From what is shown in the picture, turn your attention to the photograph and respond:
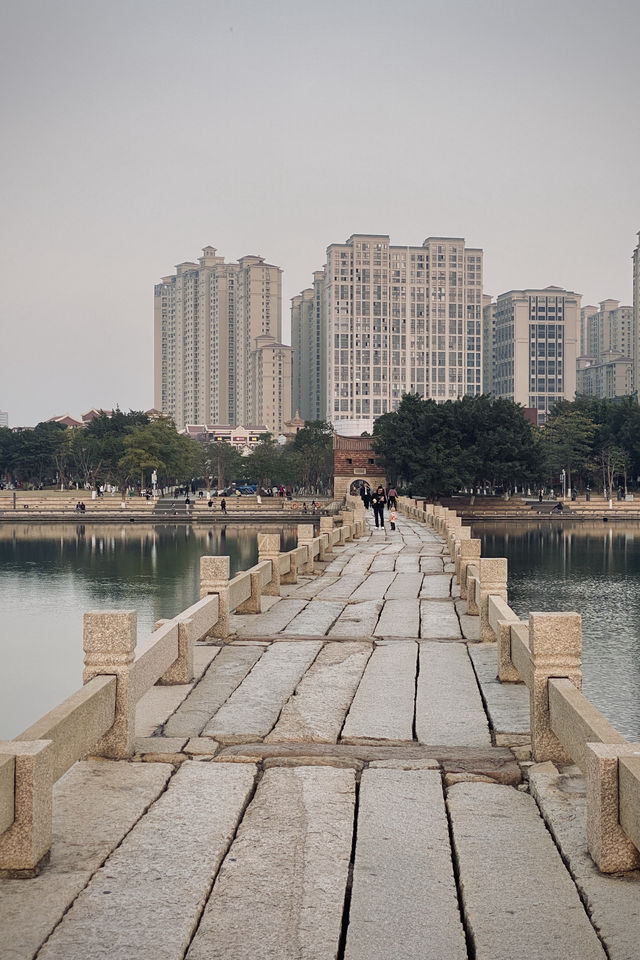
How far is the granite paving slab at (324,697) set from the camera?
7.89m

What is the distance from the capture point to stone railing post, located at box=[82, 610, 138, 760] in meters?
6.88

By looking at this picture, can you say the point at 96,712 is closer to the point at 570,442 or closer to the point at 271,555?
the point at 271,555

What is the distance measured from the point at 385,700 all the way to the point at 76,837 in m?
4.14

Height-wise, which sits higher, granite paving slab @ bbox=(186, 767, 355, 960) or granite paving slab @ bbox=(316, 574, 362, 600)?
granite paving slab @ bbox=(186, 767, 355, 960)

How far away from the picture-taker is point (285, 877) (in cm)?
500

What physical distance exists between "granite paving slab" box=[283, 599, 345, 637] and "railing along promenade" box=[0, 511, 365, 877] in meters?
1.39

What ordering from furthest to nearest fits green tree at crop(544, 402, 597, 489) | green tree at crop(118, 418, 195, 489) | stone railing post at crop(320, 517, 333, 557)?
1. green tree at crop(118, 418, 195, 489)
2. green tree at crop(544, 402, 597, 489)
3. stone railing post at crop(320, 517, 333, 557)

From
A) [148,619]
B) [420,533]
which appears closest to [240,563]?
[420,533]

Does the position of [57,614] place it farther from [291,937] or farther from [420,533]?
[291,937]

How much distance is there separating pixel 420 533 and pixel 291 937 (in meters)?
32.3

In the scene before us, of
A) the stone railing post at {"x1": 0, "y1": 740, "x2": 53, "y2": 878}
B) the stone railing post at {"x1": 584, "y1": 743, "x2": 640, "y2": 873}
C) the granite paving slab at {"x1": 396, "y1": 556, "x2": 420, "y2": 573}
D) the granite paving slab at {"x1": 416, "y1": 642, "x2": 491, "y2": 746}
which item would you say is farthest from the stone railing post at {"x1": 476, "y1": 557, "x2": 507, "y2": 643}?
the granite paving slab at {"x1": 396, "y1": 556, "x2": 420, "y2": 573}

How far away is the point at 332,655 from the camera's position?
11.5 m

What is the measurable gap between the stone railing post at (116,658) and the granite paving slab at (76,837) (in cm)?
21

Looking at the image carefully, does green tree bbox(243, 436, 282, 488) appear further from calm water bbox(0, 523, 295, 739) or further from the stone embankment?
calm water bbox(0, 523, 295, 739)
